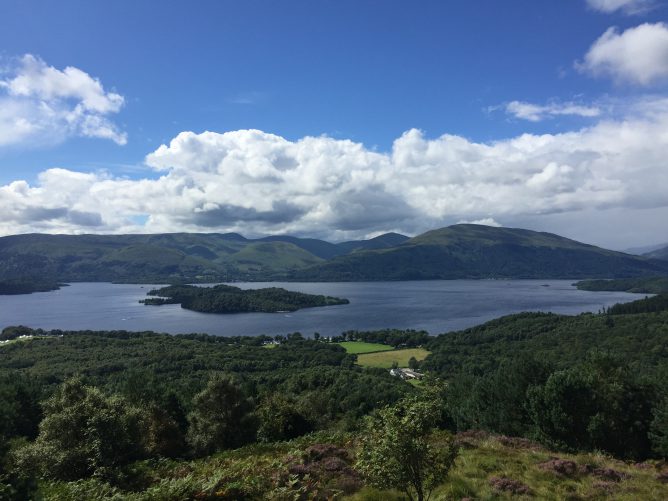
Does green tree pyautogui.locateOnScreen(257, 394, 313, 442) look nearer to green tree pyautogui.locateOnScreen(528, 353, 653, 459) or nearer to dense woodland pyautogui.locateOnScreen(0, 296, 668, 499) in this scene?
dense woodland pyautogui.locateOnScreen(0, 296, 668, 499)

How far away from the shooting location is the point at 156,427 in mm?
33281

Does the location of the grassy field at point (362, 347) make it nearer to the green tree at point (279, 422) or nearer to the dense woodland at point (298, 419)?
the dense woodland at point (298, 419)

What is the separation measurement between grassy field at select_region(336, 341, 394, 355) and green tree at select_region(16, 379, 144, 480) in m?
127

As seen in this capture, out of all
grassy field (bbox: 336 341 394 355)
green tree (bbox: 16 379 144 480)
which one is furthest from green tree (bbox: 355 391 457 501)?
grassy field (bbox: 336 341 394 355)

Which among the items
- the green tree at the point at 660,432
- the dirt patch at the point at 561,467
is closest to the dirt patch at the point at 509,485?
the dirt patch at the point at 561,467

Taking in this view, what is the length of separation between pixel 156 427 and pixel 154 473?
13866mm

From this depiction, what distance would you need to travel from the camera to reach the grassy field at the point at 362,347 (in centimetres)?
14935

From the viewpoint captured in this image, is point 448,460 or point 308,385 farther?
point 308,385

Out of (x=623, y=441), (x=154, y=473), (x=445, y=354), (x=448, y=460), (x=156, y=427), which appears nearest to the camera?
(x=448, y=460)

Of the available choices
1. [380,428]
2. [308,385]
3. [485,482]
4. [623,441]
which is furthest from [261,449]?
[308,385]

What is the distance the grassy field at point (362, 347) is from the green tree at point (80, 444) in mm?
127383

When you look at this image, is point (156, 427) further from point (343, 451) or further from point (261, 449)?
point (343, 451)

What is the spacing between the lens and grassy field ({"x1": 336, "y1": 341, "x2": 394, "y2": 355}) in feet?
490

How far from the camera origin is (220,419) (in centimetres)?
3359
